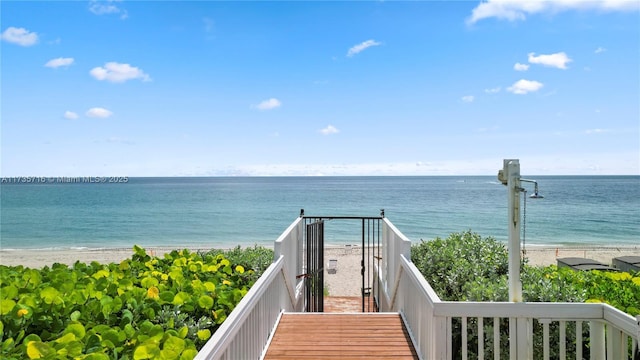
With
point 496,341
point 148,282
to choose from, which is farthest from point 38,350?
point 496,341

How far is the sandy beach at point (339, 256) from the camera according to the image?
62.7 feet

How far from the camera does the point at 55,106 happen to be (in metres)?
33.7

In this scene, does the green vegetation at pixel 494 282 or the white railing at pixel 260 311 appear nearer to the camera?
the white railing at pixel 260 311

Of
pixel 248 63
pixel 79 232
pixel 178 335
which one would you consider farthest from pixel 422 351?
pixel 79 232

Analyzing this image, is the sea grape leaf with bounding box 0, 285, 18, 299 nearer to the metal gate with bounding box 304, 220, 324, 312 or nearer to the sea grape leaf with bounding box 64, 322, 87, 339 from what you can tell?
the sea grape leaf with bounding box 64, 322, 87, 339

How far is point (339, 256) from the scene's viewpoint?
73.5 feet

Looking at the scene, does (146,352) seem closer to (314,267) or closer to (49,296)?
(49,296)

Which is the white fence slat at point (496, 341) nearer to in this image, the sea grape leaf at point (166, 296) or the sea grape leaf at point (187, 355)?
the sea grape leaf at point (187, 355)

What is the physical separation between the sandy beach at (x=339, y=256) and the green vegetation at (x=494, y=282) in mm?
10417

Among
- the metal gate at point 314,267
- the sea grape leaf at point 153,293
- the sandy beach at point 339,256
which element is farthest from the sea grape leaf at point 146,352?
Result: the sandy beach at point 339,256

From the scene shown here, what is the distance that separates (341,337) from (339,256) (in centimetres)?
1781

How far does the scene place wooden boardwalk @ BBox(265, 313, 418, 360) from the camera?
14.1ft

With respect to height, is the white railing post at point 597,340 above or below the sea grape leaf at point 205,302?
below

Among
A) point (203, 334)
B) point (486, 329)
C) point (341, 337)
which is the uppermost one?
point (203, 334)
